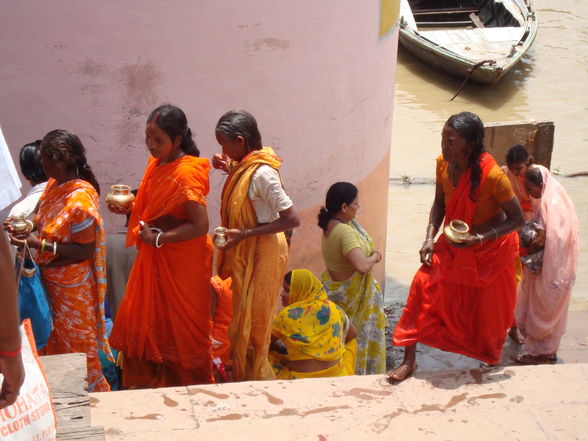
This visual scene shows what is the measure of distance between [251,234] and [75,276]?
0.84 m

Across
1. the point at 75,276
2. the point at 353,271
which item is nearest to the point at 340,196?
the point at 353,271

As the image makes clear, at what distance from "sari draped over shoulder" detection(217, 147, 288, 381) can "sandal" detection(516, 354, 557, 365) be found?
7.19 feet

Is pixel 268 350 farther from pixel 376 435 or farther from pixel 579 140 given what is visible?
pixel 579 140

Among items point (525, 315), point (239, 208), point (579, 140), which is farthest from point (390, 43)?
point (579, 140)

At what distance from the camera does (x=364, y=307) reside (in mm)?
4875

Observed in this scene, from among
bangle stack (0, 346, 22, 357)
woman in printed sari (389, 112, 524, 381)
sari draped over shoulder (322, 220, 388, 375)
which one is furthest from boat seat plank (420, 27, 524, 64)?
bangle stack (0, 346, 22, 357)

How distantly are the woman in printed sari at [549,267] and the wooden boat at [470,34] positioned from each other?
8.81 m

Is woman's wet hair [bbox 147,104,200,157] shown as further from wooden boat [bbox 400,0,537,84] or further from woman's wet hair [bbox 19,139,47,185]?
wooden boat [bbox 400,0,537,84]

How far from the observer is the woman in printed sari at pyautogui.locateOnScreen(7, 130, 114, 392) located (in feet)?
12.3

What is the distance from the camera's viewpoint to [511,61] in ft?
45.7

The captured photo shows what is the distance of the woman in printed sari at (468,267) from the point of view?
3.90 meters

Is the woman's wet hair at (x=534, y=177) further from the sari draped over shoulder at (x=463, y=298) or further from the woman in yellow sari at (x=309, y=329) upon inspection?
the woman in yellow sari at (x=309, y=329)

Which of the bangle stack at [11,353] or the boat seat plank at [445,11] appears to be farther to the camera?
the boat seat plank at [445,11]

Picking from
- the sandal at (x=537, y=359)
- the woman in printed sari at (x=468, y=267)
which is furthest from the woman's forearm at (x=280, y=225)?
the sandal at (x=537, y=359)
